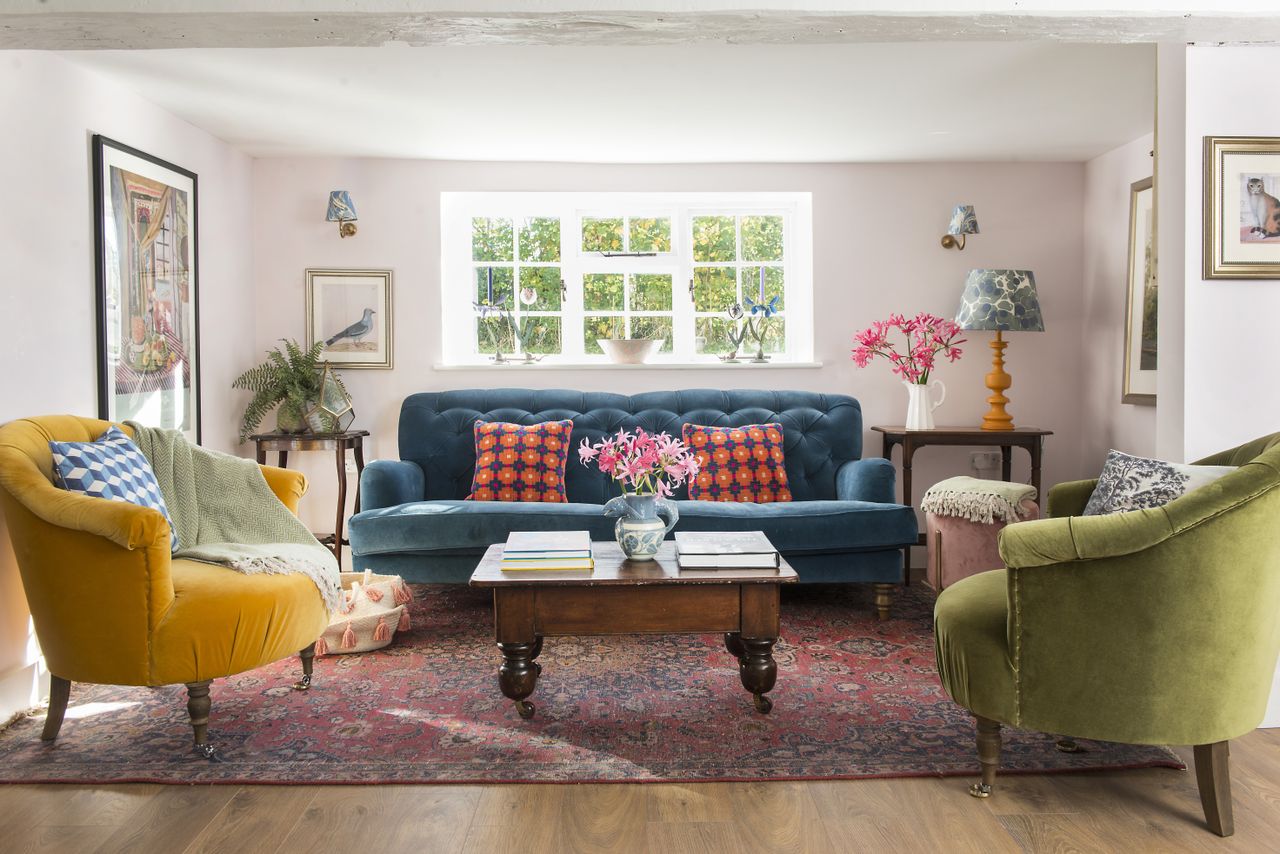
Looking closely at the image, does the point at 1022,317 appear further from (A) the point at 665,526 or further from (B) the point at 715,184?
(A) the point at 665,526

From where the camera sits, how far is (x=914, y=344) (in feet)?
17.5

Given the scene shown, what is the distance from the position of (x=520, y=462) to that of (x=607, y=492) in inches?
18.4

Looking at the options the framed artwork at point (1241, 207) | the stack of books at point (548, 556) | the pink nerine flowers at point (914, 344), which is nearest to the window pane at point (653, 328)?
the pink nerine flowers at point (914, 344)

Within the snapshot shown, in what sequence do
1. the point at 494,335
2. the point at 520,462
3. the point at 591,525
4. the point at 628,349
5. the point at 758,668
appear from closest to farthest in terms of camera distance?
the point at 758,668, the point at 591,525, the point at 520,462, the point at 628,349, the point at 494,335

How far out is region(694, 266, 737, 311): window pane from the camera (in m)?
5.53

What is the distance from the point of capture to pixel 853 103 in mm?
4176

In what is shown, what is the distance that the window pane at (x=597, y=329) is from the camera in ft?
18.1

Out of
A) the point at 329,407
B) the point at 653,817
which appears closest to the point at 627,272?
the point at 329,407

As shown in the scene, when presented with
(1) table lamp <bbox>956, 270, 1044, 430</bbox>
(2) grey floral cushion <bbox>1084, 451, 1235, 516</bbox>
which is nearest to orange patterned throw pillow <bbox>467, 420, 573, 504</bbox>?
(1) table lamp <bbox>956, 270, 1044, 430</bbox>

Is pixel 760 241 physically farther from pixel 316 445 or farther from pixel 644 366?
pixel 316 445

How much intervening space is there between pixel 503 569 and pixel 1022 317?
3.15 m

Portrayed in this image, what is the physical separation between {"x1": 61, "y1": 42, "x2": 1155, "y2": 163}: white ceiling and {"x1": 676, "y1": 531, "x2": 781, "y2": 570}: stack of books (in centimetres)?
170

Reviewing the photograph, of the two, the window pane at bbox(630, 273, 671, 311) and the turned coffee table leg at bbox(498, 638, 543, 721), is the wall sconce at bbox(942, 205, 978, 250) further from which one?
the turned coffee table leg at bbox(498, 638, 543, 721)

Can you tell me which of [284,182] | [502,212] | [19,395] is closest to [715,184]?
[502,212]
